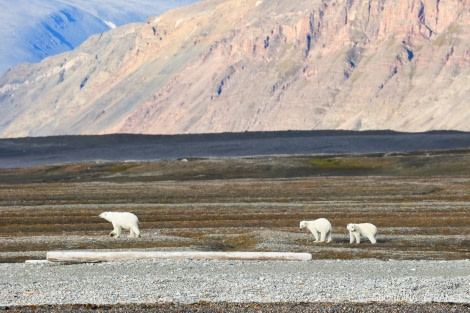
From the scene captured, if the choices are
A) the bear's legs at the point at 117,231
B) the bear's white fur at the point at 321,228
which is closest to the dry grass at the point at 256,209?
the bear's legs at the point at 117,231

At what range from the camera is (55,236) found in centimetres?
4734

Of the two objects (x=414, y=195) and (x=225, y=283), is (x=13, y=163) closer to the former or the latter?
(x=414, y=195)

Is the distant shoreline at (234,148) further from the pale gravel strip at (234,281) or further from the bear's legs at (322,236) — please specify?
the pale gravel strip at (234,281)

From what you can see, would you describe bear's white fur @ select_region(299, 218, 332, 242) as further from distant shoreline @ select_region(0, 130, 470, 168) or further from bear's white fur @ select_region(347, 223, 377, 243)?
distant shoreline @ select_region(0, 130, 470, 168)

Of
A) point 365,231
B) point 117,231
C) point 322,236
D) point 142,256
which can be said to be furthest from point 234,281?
point 117,231

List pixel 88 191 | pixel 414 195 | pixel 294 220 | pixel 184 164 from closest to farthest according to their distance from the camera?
pixel 294 220
pixel 414 195
pixel 88 191
pixel 184 164

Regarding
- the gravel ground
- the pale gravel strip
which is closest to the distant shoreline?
the pale gravel strip

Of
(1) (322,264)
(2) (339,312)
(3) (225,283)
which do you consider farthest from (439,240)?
(2) (339,312)

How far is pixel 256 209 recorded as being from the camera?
66188 millimetres

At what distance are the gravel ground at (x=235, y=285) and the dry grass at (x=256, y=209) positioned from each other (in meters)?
5.23

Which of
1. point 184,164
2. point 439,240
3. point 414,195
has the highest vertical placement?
point 184,164

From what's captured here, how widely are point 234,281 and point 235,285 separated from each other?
77 centimetres

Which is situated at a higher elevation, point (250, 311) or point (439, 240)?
point (439, 240)

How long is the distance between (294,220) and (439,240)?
14366mm
